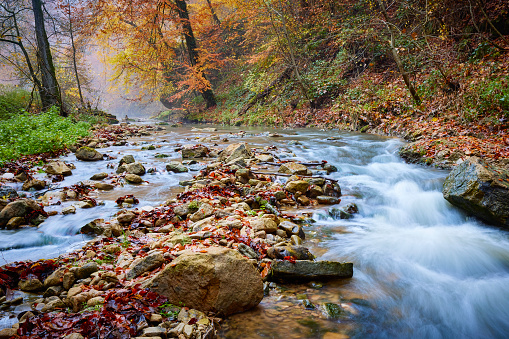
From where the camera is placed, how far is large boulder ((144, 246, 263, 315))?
2197 mm

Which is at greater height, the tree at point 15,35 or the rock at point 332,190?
the tree at point 15,35

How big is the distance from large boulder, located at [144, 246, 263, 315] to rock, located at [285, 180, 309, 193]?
Result: 113 inches

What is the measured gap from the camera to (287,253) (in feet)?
9.73

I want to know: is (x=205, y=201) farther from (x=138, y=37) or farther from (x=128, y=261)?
(x=138, y=37)

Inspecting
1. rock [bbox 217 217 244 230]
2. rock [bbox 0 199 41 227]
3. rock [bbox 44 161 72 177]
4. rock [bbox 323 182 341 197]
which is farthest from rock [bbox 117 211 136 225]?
rock [bbox 323 182 341 197]

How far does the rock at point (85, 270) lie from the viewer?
102 inches

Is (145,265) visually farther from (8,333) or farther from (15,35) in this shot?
(15,35)

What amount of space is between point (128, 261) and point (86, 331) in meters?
1.12

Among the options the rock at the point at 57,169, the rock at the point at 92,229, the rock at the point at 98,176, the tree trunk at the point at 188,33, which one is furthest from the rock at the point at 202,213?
the tree trunk at the point at 188,33

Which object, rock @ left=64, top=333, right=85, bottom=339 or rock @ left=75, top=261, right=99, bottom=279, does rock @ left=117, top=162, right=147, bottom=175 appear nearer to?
rock @ left=75, top=261, right=99, bottom=279

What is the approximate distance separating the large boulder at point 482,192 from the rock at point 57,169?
766cm

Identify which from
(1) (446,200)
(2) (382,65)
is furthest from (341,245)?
(2) (382,65)

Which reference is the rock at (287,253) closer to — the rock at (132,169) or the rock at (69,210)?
the rock at (69,210)

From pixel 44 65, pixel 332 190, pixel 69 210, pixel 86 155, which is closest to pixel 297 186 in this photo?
pixel 332 190
